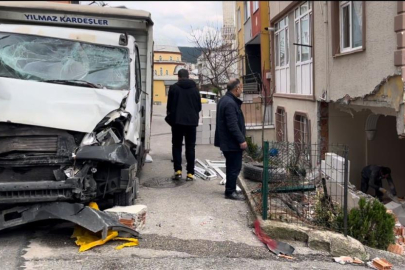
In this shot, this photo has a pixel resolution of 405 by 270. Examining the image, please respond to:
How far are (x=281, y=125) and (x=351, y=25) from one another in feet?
17.6

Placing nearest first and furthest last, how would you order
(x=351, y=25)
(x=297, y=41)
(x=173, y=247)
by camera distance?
(x=173, y=247) → (x=351, y=25) → (x=297, y=41)

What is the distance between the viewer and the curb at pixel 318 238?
193 inches

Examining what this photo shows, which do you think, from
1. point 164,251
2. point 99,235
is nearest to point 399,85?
point 164,251

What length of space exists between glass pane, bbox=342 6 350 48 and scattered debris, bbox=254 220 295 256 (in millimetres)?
5000

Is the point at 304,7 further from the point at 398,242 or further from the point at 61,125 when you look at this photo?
the point at 61,125

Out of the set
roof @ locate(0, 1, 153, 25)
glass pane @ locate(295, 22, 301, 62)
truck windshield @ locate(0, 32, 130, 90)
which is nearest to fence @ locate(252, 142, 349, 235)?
truck windshield @ locate(0, 32, 130, 90)

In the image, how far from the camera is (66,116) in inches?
188

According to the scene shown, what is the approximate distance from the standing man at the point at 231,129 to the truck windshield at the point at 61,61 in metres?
1.49

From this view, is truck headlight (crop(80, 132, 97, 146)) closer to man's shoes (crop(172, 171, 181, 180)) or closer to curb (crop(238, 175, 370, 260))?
curb (crop(238, 175, 370, 260))

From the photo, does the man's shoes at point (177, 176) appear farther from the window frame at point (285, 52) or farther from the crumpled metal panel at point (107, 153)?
the window frame at point (285, 52)

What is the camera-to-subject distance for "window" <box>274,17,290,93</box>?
42.8 ft

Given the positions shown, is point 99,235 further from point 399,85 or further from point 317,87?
point 317,87

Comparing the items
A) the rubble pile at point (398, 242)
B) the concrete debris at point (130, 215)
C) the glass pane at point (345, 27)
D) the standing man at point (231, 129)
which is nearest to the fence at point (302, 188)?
the standing man at point (231, 129)

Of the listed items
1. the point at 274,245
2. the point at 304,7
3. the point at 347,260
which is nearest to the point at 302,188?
the point at 274,245
